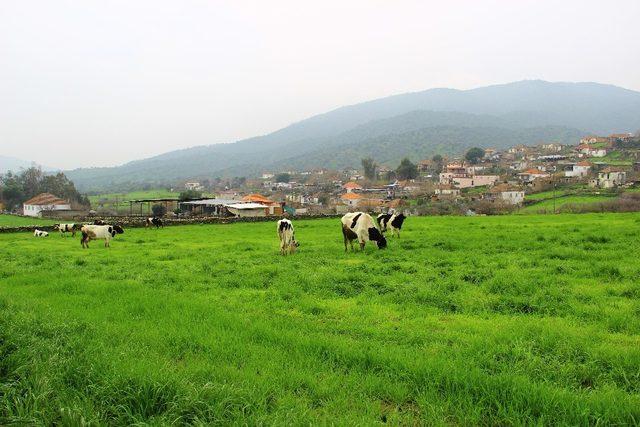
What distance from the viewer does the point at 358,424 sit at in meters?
3.71

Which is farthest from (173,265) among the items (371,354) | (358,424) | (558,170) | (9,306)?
(558,170)

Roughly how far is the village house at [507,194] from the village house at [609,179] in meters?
11.9

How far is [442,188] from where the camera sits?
86875 mm

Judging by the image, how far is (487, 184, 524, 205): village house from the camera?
225 feet

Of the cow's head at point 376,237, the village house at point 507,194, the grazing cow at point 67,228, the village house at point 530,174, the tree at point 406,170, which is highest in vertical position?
the tree at point 406,170

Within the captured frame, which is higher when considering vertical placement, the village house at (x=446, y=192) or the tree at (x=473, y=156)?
the tree at (x=473, y=156)

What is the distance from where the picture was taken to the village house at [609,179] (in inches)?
2778

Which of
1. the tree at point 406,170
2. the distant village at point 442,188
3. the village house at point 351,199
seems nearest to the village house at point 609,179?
the distant village at point 442,188

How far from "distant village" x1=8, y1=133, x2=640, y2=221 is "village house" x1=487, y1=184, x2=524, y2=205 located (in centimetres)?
15

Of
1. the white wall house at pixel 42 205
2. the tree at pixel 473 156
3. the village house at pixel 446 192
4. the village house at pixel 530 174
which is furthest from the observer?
the tree at pixel 473 156

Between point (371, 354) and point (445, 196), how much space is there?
7471cm

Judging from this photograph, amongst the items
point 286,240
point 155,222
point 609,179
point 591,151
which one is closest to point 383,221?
point 286,240

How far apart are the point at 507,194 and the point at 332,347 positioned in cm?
7317

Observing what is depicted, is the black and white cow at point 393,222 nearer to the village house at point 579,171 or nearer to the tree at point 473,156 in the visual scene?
the village house at point 579,171
